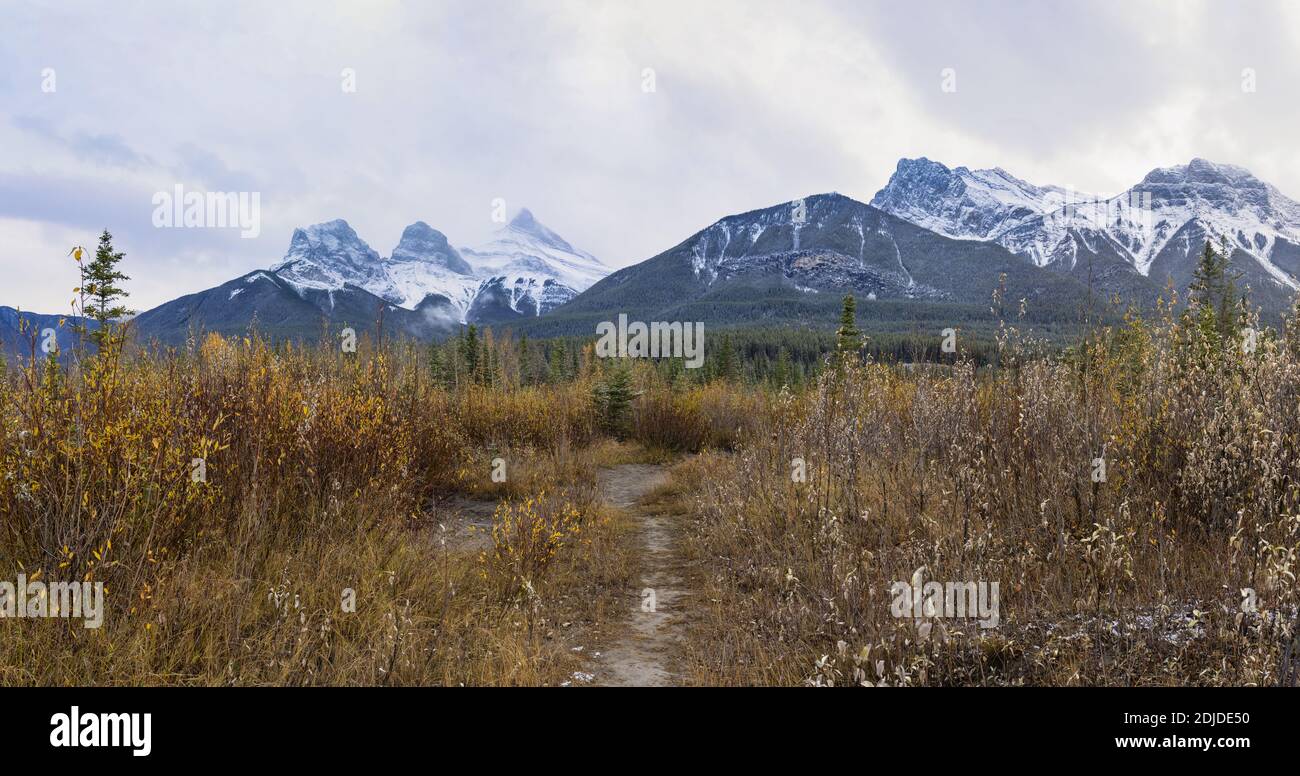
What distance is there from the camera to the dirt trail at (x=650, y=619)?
3.65m

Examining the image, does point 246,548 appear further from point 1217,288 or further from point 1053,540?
point 1217,288

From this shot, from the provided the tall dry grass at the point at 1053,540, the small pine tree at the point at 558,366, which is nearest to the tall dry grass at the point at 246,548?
the tall dry grass at the point at 1053,540

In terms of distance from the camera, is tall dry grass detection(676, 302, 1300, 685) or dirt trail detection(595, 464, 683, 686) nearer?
tall dry grass detection(676, 302, 1300, 685)

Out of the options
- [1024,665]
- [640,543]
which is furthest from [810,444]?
[1024,665]

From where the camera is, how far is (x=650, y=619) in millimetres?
4594

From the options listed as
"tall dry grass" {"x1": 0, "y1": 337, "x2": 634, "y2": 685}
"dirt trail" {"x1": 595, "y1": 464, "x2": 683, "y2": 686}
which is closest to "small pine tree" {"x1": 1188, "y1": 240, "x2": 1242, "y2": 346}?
"dirt trail" {"x1": 595, "y1": 464, "x2": 683, "y2": 686}

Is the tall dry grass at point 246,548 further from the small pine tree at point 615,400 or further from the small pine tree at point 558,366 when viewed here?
the small pine tree at point 558,366

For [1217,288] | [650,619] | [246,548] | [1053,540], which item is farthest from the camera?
[1217,288]

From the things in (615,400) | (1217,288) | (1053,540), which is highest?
(1217,288)

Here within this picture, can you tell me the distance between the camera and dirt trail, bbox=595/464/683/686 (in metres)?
3.65

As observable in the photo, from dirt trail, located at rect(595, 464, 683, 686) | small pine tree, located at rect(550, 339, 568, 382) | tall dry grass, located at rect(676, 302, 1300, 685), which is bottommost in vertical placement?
dirt trail, located at rect(595, 464, 683, 686)

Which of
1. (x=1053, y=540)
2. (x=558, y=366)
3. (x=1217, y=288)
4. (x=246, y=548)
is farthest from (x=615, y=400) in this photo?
(x=558, y=366)

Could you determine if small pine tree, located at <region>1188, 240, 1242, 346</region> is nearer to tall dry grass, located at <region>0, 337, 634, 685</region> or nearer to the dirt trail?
the dirt trail
